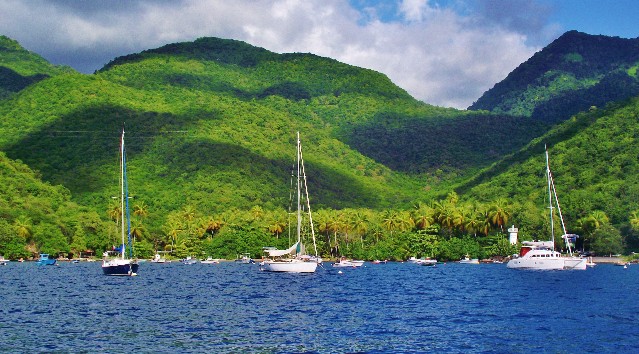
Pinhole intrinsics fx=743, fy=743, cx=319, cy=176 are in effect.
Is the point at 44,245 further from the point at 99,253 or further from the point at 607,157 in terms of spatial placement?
the point at 607,157

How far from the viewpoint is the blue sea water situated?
44.5 m

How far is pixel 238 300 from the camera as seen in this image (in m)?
71.1

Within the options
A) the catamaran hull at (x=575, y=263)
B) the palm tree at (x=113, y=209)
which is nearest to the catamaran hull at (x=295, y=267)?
the catamaran hull at (x=575, y=263)

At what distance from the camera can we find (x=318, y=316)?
58688mm

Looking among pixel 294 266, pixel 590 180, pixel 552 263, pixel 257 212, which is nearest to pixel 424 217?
pixel 590 180

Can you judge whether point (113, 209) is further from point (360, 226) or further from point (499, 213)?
point (499, 213)

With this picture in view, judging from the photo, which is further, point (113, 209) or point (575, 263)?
point (113, 209)

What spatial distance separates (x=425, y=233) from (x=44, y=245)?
282 feet

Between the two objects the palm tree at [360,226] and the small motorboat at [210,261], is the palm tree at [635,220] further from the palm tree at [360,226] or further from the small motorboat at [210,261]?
the small motorboat at [210,261]

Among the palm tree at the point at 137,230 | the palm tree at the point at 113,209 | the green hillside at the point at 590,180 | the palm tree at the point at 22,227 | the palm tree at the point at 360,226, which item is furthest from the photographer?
the palm tree at the point at 113,209

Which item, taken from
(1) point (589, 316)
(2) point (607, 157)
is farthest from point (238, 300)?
(2) point (607, 157)

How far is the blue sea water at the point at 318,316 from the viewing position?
44500mm

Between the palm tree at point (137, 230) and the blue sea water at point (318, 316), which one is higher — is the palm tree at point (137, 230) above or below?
above

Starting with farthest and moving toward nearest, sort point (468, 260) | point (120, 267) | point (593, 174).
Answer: point (593, 174), point (468, 260), point (120, 267)
